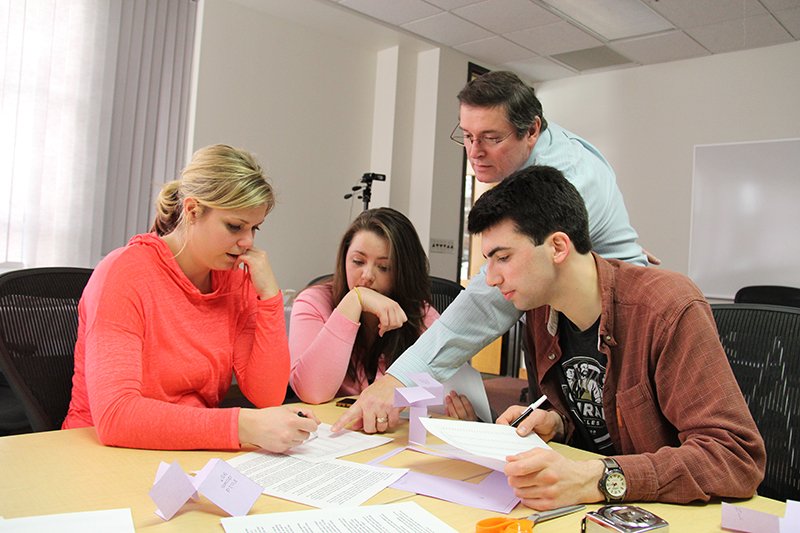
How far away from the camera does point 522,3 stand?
415cm

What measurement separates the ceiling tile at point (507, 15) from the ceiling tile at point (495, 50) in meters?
0.30

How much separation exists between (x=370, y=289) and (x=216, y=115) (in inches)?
113

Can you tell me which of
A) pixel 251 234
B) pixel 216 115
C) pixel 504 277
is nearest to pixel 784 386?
pixel 504 277

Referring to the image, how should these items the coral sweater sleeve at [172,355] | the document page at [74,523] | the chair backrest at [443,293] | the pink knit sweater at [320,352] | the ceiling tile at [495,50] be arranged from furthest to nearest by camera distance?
the ceiling tile at [495,50]
the chair backrest at [443,293]
the pink knit sweater at [320,352]
the coral sweater sleeve at [172,355]
the document page at [74,523]

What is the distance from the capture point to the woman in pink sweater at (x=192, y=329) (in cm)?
109

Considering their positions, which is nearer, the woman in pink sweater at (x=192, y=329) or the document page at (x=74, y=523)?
the document page at (x=74, y=523)

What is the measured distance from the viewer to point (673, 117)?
511 centimetres

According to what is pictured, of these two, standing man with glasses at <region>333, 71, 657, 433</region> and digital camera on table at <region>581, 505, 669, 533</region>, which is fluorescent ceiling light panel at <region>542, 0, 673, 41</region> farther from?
digital camera on table at <region>581, 505, 669, 533</region>

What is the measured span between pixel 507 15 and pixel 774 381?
3.70 meters

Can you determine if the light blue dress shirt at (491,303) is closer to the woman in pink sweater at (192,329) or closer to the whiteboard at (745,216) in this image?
the woman in pink sweater at (192,329)

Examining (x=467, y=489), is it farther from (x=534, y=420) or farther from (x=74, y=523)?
(x=74, y=523)

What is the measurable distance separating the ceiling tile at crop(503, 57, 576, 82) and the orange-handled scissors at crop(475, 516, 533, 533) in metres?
Result: 5.04

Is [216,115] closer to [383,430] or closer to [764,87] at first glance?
[383,430]

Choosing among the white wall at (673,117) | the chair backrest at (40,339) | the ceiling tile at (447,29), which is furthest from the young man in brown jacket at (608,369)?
the white wall at (673,117)
